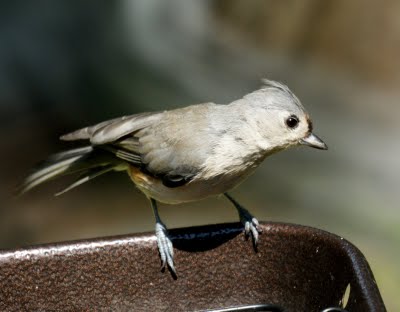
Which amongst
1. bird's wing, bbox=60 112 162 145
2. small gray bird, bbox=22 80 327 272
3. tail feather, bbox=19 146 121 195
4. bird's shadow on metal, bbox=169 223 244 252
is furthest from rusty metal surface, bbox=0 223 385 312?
tail feather, bbox=19 146 121 195

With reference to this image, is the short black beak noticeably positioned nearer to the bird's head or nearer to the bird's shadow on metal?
the bird's head

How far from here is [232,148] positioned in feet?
13.2

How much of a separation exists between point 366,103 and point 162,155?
5880mm

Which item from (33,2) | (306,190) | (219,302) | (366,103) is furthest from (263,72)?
(219,302)

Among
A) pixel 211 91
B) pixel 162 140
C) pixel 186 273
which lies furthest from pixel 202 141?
pixel 211 91

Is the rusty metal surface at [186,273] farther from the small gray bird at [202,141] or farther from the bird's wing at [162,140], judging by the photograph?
the bird's wing at [162,140]

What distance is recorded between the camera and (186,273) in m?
3.06

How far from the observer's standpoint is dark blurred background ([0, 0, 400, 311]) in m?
8.35

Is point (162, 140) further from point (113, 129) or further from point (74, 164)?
point (74, 164)

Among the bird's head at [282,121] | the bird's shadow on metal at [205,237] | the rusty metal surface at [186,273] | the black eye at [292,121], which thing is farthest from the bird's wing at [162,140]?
the rusty metal surface at [186,273]

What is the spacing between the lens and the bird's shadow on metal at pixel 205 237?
3.13 meters

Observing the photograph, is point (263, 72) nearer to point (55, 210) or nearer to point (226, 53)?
point (226, 53)

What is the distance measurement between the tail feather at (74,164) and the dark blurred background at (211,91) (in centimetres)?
337

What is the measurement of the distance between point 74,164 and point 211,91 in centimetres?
644
